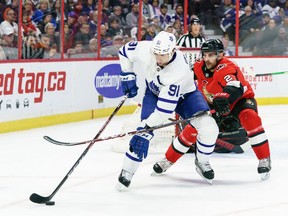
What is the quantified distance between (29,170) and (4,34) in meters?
2.68

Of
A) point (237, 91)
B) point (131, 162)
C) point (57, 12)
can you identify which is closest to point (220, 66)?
point (237, 91)

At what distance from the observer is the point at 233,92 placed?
20.1 ft

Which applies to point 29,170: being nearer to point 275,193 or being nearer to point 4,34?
point 275,193

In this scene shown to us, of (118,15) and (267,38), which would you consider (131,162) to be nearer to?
(118,15)

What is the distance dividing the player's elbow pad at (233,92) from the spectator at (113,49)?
5.03 metres

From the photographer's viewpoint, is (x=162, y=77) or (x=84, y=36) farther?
(x=84, y=36)

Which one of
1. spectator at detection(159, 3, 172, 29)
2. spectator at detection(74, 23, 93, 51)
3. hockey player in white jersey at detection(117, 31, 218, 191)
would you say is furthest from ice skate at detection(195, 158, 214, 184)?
spectator at detection(159, 3, 172, 29)

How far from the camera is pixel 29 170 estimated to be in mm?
6770

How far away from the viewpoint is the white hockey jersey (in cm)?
556

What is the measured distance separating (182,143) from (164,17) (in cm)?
598

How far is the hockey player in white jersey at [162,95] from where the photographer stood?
5.59m

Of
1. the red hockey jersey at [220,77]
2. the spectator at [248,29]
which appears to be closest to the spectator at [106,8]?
the spectator at [248,29]

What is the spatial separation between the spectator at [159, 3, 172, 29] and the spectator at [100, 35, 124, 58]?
0.87 m

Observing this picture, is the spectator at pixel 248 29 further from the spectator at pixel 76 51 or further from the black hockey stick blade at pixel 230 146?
the black hockey stick blade at pixel 230 146
